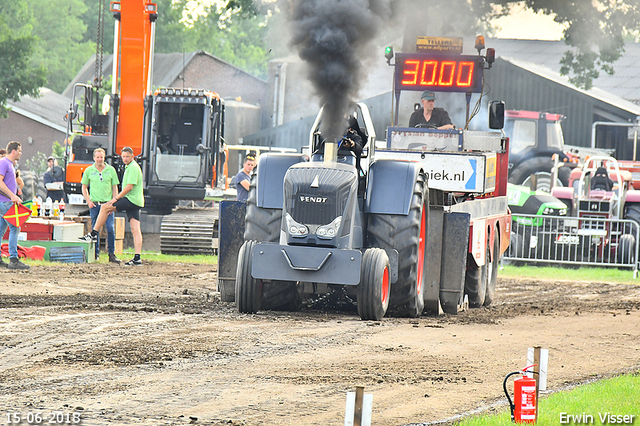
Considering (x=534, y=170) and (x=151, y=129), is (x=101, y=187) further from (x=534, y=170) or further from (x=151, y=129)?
(x=534, y=170)

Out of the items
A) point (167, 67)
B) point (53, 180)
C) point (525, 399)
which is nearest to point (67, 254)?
point (53, 180)

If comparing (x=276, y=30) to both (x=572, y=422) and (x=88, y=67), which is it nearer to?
(x=572, y=422)

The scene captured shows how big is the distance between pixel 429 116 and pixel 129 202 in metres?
5.56

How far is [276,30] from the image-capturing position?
11.4 m

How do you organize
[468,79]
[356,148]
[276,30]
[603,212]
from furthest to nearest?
[603,212] → [468,79] → [276,30] → [356,148]

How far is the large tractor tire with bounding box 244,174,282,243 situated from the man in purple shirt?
18.7ft

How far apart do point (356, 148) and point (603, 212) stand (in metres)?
12.7

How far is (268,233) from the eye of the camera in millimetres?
10484

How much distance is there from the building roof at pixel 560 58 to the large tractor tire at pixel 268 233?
148 ft

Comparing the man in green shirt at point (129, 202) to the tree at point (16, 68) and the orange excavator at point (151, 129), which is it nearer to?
the orange excavator at point (151, 129)

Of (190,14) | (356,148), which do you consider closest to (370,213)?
(356,148)

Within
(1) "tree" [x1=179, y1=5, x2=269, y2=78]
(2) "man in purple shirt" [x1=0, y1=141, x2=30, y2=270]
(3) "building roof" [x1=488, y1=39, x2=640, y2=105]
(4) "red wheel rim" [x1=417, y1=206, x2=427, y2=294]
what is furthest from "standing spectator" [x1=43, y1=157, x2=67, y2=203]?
(1) "tree" [x1=179, y1=5, x2=269, y2=78]

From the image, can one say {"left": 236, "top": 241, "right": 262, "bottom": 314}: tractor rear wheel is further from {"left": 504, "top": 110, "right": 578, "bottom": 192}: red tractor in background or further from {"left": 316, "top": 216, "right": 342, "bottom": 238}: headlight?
{"left": 504, "top": 110, "right": 578, "bottom": 192}: red tractor in background

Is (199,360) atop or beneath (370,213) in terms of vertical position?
beneath
